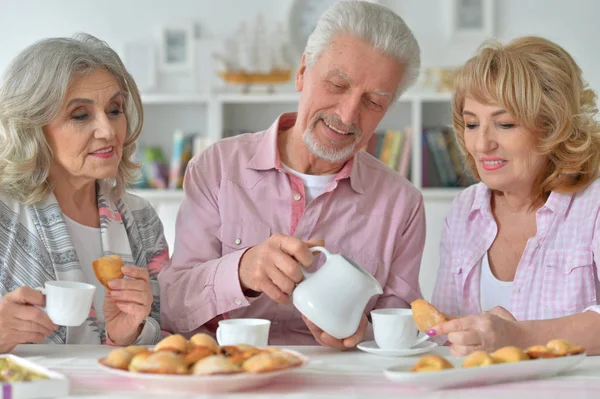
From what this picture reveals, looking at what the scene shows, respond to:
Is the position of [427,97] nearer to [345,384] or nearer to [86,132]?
[86,132]

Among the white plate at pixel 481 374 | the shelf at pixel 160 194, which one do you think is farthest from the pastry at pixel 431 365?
the shelf at pixel 160 194

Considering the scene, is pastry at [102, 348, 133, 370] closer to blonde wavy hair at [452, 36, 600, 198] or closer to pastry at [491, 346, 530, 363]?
pastry at [491, 346, 530, 363]

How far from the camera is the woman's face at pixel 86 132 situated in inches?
75.7

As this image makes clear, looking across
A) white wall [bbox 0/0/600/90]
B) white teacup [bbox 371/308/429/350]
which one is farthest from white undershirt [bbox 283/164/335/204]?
white wall [bbox 0/0/600/90]

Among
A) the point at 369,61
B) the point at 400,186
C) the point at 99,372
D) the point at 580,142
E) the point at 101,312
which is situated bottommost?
the point at 101,312

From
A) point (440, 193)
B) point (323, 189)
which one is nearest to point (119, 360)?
point (323, 189)

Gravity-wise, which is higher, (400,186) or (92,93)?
(92,93)

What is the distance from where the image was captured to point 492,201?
85.8 inches

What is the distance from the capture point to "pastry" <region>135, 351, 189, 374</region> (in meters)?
1.16

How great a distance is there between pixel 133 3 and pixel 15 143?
2.84m

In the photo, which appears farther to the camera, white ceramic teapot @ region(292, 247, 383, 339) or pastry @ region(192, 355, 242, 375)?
white ceramic teapot @ region(292, 247, 383, 339)

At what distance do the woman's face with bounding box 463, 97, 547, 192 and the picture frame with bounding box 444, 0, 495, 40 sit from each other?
8.11ft

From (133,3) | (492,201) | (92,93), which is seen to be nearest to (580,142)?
(492,201)

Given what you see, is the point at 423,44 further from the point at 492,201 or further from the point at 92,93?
the point at 92,93
